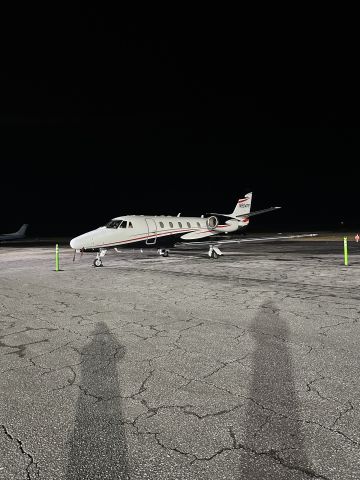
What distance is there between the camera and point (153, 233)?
60.0ft

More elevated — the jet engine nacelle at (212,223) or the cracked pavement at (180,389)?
the jet engine nacelle at (212,223)

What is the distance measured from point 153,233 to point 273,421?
610 inches

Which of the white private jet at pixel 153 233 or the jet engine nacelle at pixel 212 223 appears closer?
the white private jet at pixel 153 233

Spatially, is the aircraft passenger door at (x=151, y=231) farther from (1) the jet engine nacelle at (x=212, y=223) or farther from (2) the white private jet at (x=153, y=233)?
(1) the jet engine nacelle at (x=212, y=223)

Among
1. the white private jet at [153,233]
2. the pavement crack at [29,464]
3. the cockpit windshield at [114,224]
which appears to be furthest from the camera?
the cockpit windshield at [114,224]

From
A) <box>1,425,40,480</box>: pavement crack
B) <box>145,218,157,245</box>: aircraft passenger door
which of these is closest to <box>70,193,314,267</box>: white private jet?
<box>145,218,157,245</box>: aircraft passenger door

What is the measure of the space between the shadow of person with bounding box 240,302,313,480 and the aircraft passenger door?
13.5 metres

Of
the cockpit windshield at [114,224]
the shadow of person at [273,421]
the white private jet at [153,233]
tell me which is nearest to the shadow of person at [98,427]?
the shadow of person at [273,421]

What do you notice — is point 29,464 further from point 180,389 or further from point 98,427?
point 180,389

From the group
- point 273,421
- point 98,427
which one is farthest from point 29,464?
point 273,421

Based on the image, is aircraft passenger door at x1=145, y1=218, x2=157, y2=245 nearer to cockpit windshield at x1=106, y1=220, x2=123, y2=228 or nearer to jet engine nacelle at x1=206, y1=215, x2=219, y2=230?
cockpit windshield at x1=106, y1=220, x2=123, y2=228

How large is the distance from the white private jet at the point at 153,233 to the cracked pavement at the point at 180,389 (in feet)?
26.0

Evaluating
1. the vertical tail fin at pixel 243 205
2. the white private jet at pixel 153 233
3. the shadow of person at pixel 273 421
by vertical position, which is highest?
the vertical tail fin at pixel 243 205

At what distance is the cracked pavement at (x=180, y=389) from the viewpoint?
8.48 ft
